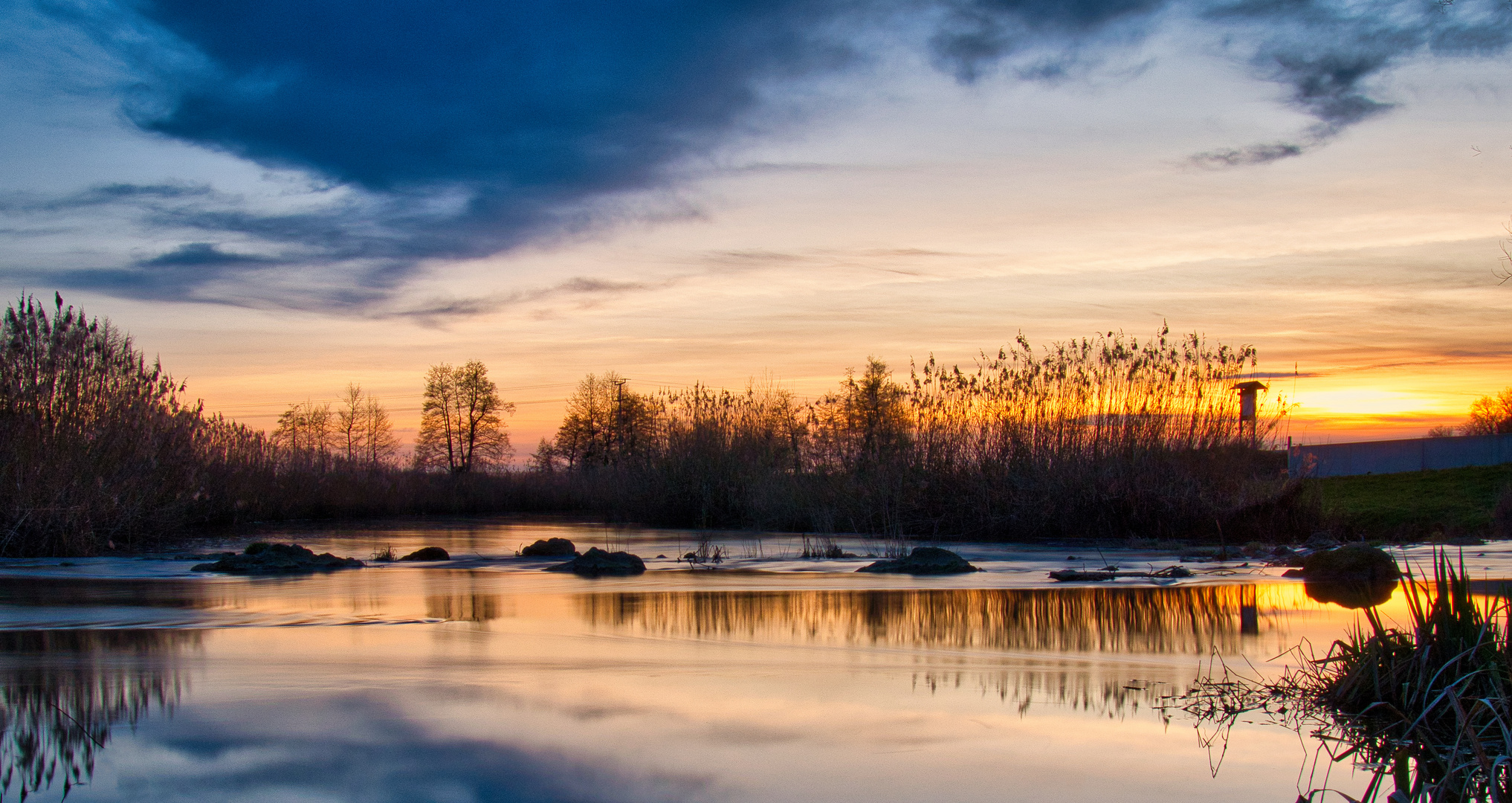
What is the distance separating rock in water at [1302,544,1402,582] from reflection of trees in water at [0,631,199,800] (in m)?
10.2

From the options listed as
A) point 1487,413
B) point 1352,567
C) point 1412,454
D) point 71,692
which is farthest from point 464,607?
point 1487,413

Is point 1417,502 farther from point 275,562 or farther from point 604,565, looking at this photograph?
point 275,562

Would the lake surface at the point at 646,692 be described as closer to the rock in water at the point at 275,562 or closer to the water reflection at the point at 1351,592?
the water reflection at the point at 1351,592

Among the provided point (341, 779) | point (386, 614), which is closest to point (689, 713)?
point (341, 779)

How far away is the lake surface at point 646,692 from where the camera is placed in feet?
12.9

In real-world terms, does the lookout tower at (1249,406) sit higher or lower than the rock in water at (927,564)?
higher

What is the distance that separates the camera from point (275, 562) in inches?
510

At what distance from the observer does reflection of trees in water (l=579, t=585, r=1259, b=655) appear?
7.26 m

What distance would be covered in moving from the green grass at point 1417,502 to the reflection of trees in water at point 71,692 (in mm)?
15504

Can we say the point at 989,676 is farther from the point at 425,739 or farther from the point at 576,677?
the point at 425,739

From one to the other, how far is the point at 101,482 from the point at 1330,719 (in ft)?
50.5

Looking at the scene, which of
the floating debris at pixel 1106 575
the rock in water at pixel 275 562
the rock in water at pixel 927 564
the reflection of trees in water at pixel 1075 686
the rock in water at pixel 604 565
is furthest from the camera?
the rock in water at pixel 604 565

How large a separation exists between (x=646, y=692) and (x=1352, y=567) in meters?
8.40

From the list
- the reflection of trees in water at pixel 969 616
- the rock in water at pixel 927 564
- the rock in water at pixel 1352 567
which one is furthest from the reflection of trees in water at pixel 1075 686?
the rock in water at pixel 927 564
